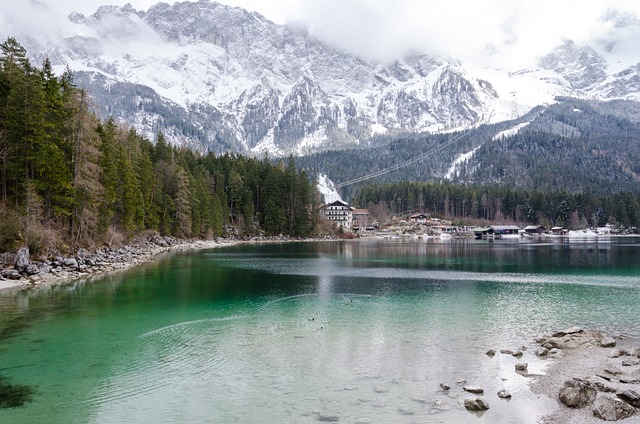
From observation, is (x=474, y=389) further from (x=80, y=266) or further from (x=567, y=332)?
(x=80, y=266)

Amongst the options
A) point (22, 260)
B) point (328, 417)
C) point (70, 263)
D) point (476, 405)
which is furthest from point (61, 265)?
point (476, 405)

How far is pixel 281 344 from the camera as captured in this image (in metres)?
23.0

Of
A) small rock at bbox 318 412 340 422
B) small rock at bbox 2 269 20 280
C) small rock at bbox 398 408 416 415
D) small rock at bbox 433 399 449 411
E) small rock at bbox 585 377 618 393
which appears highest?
small rock at bbox 2 269 20 280

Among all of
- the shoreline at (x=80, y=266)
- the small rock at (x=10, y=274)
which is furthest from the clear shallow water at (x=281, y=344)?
the small rock at (x=10, y=274)

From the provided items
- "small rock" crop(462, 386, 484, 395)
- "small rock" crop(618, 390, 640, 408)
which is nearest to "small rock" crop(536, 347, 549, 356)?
"small rock" crop(618, 390, 640, 408)

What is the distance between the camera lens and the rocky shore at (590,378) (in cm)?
1435

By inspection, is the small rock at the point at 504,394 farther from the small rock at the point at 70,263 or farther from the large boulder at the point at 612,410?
the small rock at the point at 70,263

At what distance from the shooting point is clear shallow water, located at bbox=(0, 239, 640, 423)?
50.4 ft

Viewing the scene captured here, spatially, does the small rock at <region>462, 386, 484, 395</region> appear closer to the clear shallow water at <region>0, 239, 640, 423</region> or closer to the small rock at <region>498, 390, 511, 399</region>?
the clear shallow water at <region>0, 239, 640, 423</region>

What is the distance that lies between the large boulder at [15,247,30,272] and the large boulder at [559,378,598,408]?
40054mm

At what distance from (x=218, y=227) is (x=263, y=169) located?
29520 mm

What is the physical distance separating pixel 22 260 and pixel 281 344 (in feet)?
93.0

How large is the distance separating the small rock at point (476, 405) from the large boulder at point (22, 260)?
124 ft

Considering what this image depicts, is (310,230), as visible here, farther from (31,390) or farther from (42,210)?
(31,390)
